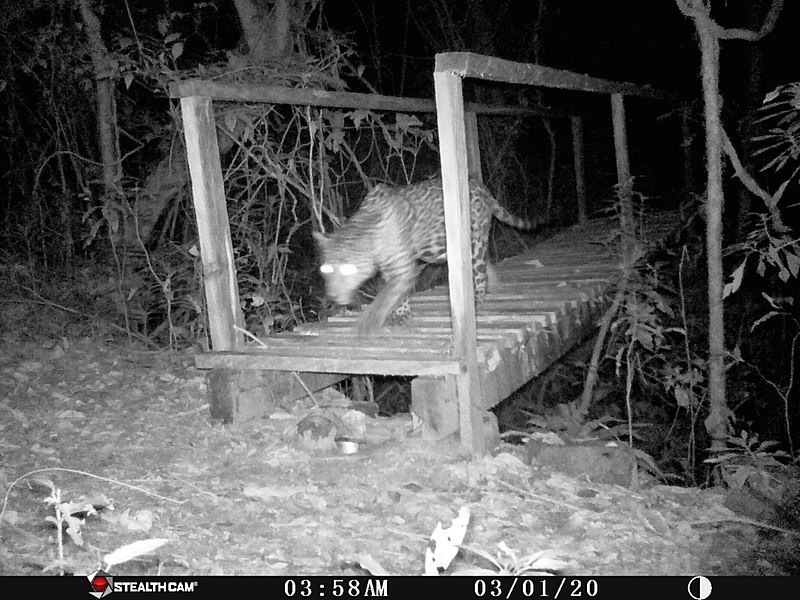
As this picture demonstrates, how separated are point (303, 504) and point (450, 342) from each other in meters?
1.39

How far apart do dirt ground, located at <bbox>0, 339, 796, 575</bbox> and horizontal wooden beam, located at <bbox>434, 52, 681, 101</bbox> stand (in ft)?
6.31

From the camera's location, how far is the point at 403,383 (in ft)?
25.6

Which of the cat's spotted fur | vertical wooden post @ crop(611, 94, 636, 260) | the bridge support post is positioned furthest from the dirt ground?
vertical wooden post @ crop(611, 94, 636, 260)

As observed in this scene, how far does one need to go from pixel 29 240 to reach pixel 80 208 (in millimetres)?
803

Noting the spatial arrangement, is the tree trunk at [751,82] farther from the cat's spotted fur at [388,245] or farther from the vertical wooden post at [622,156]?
the cat's spotted fur at [388,245]

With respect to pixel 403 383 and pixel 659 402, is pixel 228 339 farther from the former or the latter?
pixel 659 402

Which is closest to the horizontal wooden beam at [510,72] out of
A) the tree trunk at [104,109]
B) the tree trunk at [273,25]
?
the tree trunk at [273,25]

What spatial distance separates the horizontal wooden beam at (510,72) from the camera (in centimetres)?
344

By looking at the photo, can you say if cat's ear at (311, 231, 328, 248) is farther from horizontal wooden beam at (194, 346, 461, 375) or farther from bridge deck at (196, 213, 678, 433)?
horizontal wooden beam at (194, 346, 461, 375)

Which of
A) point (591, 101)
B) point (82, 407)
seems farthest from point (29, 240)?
point (591, 101)

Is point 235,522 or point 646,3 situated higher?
point 646,3

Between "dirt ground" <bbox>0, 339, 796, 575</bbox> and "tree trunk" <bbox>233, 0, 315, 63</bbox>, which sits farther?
"tree trunk" <bbox>233, 0, 315, 63</bbox>

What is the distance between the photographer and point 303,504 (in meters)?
3.25

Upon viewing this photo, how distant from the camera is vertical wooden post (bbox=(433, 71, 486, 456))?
348cm
